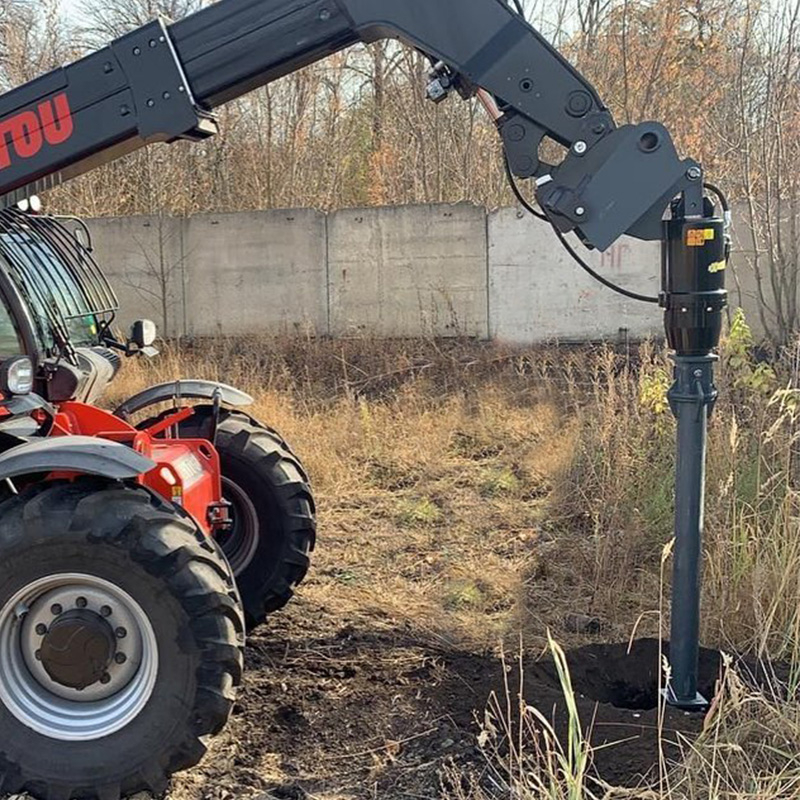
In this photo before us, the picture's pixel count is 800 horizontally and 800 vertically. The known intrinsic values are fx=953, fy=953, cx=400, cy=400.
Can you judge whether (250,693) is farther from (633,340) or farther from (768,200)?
(633,340)

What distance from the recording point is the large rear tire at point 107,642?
299 centimetres

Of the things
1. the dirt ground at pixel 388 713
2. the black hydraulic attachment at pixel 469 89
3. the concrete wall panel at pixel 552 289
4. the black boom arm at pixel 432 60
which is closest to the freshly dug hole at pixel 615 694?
the dirt ground at pixel 388 713

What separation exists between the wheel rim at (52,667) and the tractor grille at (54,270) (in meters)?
1.40

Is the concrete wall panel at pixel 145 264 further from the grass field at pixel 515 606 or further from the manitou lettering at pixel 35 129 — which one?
the manitou lettering at pixel 35 129

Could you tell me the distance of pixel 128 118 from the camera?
320 cm

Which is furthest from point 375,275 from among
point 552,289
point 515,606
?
point 515,606

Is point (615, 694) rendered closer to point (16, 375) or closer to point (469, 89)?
point (469, 89)

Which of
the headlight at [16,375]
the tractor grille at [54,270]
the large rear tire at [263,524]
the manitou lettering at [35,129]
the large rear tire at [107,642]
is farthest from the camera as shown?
the large rear tire at [263,524]

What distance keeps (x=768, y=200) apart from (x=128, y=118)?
6440mm

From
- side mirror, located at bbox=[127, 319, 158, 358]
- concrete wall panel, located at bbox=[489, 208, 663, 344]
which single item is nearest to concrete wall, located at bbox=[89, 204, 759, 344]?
concrete wall panel, located at bbox=[489, 208, 663, 344]

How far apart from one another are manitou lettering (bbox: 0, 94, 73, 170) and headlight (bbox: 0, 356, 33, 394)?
70 cm

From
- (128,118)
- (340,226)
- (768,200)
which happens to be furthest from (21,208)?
(340,226)

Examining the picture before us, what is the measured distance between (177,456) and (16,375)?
2.43 feet

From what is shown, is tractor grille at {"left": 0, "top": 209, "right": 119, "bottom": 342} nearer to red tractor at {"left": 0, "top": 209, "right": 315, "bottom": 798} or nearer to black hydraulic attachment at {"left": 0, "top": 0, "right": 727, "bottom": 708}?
red tractor at {"left": 0, "top": 209, "right": 315, "bottom": 798}
